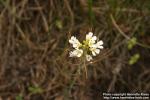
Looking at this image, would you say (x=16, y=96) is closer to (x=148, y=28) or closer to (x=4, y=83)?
(x=4, y=83)

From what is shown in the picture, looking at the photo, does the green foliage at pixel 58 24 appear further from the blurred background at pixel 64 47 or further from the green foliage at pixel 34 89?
the green foliage at pixel 34 89

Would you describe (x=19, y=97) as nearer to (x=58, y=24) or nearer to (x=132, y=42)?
(x=58, y=24)

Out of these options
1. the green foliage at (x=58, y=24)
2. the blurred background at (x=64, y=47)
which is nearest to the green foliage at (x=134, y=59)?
the blurred background at (x=64, y=47)

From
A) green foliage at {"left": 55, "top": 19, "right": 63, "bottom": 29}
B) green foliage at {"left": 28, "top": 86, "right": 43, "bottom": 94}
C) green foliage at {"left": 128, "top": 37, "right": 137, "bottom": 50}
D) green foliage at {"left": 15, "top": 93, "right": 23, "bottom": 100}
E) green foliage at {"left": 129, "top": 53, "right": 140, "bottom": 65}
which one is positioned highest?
green foliage at {"left": 55, "top": 19, "right": 63, "bottom": 29}

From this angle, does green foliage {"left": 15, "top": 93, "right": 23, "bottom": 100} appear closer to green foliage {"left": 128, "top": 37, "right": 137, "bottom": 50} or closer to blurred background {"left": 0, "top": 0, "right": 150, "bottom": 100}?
blurred background {"left": 0, "top": 0, "right": 150, "bottom": 100}

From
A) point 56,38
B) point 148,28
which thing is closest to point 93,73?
point 56,38

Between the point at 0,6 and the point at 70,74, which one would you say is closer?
the point at 70,74

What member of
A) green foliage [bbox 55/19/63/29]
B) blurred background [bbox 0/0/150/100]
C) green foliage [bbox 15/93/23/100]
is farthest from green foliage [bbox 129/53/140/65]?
green foliage [bbox 15/93/23/100]

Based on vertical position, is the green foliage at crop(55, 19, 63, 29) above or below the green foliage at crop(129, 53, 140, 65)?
above
